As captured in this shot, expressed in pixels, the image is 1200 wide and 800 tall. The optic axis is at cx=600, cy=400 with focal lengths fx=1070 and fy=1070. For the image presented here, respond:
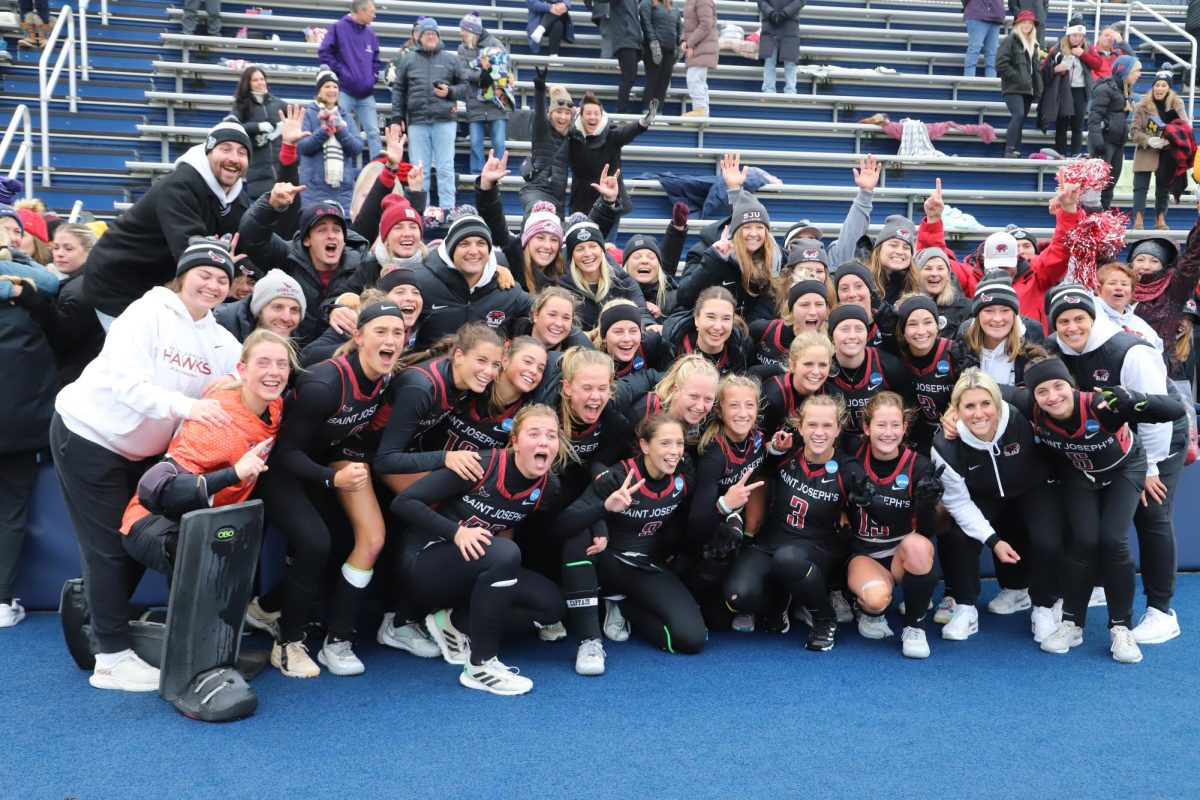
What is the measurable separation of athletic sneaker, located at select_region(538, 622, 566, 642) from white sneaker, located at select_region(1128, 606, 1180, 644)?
8.75 ft

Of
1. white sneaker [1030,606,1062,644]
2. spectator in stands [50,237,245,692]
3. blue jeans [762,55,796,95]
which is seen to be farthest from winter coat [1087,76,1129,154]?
spectator in stands [50,237,245,692]

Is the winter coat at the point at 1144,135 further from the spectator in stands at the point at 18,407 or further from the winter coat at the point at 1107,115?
the spectator in stands at the point at 18,407

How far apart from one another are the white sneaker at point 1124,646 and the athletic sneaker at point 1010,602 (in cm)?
61

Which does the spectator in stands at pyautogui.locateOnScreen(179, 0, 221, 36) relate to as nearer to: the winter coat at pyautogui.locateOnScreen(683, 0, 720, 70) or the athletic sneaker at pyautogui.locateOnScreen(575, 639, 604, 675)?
the winter coat at pyautogui.locateOnScreen(683, 0, 720, 70)

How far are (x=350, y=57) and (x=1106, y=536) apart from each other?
7156 mm

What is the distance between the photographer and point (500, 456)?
14.7 feet

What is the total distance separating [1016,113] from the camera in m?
11.7

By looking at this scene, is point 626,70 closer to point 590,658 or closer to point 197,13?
point 197,13

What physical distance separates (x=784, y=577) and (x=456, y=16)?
369 inches

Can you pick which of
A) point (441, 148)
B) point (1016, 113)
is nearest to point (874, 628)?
point (441, 148)

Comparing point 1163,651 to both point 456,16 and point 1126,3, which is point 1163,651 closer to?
point 456,16

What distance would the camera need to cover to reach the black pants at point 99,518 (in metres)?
4.10

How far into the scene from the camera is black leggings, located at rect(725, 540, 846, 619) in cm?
482

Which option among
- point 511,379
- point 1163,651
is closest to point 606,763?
point 511,379
